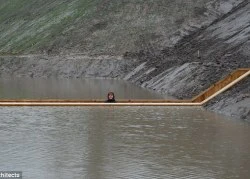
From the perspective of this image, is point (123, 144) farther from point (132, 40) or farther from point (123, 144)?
point (132, 40)

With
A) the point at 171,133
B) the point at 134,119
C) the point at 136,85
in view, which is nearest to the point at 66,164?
the point at 171,133

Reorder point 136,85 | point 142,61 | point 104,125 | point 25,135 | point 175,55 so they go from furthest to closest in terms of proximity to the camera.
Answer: point 142,61, point 175,55, point 136,85, point 104,125, point 25,135

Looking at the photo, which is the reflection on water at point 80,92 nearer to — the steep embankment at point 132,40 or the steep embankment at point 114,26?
the steep embankment at point 132,40

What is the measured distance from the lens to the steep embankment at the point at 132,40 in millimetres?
50438

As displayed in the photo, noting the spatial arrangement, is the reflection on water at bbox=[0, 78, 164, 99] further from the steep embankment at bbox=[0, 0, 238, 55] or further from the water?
the steep embankment at bbox=[0, 0, 238, 55]

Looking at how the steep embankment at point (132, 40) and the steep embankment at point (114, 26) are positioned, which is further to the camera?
the steep embankment at point (114, 26)

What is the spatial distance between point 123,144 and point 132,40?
165 ft

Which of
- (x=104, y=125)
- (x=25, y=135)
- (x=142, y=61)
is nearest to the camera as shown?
(x=25, y=135)

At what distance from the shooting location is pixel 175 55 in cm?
5856

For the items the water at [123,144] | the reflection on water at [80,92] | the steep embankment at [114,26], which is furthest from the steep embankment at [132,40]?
the water at [123,144]

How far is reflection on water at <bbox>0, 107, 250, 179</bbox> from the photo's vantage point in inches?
672

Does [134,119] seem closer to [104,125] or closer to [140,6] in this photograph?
[104,125]

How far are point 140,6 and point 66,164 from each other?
201 feet

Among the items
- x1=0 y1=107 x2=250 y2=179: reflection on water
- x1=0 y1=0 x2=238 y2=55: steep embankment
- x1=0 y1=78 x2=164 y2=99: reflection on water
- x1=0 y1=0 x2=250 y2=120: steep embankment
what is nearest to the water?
x1=0 y1=107 x2=250 y2=179: reflection on water
